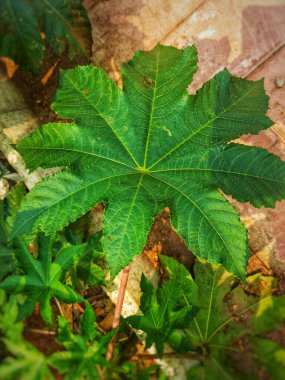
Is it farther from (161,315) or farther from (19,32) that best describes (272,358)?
(19,32)

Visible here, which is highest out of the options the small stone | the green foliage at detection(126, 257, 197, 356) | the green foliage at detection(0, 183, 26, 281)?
the green foliage at detection(0, 183, 26, 281)

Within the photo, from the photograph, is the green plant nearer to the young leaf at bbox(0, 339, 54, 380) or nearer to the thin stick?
the thin stick

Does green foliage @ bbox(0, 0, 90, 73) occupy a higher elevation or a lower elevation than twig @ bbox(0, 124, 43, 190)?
higher

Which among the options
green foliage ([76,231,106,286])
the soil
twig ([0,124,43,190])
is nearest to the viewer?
green foliage ([76,231,106,286])

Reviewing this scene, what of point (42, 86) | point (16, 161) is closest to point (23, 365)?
point (16, 161)

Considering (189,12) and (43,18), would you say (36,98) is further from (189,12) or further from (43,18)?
(189,12)

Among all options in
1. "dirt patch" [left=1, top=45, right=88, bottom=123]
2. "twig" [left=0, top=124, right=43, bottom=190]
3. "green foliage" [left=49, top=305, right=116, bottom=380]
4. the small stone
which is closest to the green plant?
"green foliage" [left=49, top=305, right=116, bottom=380]

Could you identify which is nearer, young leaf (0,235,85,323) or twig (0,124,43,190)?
young leaf (0,235,85,323)

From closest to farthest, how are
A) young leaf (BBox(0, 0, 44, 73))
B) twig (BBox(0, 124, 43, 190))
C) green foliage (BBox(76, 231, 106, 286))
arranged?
young leaf (BBox(0, 0, 44, 73)) < green foliage (BBox(76, 231, 106, 286)) < twig (BBox(0, 124, 43, 190))

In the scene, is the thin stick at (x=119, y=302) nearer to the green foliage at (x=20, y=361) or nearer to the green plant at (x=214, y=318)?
the green plant at (x=214, y=318)
